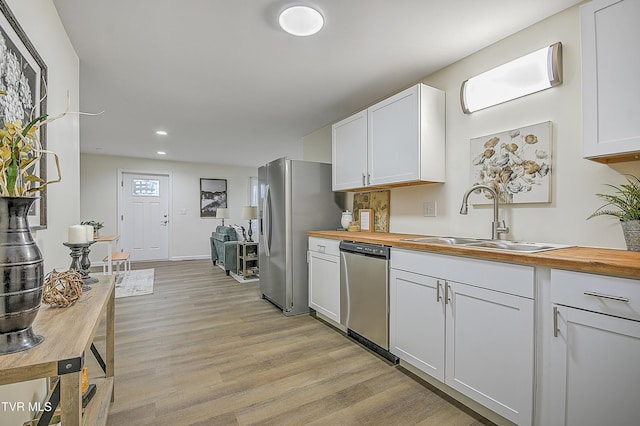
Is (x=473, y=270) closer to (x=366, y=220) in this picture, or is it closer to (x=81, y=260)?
(x=366, y=220)

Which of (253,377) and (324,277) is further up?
(324,277)

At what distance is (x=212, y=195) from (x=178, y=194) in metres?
0.78

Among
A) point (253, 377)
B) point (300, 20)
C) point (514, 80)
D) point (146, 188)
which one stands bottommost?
point (253, 377)

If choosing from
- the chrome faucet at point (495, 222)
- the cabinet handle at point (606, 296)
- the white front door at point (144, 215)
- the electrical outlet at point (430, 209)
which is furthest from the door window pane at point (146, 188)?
the cabinet handle at point (606, 296)

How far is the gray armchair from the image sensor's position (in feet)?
17.3

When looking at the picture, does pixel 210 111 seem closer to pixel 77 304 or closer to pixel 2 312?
pixel 77 304

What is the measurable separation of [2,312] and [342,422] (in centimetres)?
155

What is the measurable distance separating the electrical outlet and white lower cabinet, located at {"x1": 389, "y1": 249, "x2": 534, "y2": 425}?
0.70 meters

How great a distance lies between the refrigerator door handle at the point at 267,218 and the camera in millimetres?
3650

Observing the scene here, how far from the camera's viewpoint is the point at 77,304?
1187 millimetres

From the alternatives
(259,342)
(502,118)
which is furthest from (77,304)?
(502,118)

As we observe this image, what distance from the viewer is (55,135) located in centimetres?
178

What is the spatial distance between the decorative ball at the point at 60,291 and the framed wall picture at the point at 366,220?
2.60 metres

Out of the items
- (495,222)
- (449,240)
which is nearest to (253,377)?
(449,240)
